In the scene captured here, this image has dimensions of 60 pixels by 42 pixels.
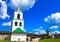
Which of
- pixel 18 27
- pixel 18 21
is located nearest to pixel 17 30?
pixel 18 27

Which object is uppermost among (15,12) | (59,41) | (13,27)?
(15,12)

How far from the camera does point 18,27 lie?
232ft

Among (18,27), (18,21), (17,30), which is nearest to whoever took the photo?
(17,30)

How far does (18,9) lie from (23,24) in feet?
23.2

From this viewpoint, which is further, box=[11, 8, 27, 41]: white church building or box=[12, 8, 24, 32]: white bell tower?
box=[12, 8, 24, 32]: white bell tower

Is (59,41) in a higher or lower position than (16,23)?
lower

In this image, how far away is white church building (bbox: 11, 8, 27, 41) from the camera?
67.8 metres

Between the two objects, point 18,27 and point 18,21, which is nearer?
point 18,27

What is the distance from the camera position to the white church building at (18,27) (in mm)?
67812

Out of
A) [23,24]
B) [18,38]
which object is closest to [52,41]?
[18,38]

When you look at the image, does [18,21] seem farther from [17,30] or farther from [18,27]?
[17,30]

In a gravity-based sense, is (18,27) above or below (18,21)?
below

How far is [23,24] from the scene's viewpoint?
73062 mm

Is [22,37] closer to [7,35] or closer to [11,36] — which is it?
[11,36]
